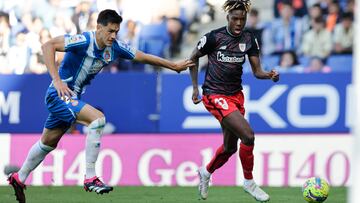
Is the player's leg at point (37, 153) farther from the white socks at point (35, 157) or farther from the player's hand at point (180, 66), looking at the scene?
the player's hand at point (180, 66)

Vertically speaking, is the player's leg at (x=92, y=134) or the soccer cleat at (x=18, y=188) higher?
the player's leg at (x=92, y=134)

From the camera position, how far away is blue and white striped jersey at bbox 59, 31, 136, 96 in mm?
9383

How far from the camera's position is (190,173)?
13852mm

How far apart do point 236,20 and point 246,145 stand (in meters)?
1.37

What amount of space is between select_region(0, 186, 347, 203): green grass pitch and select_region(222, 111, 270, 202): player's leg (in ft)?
1.80

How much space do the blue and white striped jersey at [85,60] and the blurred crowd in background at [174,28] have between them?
21.0ft

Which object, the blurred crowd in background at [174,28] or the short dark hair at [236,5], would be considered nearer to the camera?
the short dark hair at [236,5]

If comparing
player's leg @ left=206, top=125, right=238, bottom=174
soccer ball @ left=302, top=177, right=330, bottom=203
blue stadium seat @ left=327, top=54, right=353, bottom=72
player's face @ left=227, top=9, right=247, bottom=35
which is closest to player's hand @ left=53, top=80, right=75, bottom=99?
player's leg @ left=206, top=125, right=238, bottom=174

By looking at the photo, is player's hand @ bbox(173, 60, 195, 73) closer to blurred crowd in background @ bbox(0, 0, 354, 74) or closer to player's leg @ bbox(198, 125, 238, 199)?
player's leg @ bbox(198, 125, 238, 199)

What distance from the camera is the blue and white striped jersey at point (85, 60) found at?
9383mm

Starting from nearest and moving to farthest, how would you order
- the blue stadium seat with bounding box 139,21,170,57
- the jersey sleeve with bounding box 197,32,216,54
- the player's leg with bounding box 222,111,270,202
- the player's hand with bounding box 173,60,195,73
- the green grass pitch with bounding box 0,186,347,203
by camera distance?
the player's hand with bounding box 173,60,195,73
the player's leg with bounding box 222,111,270,202
the jersey sleeve with bounding box 197,32,216,54
the green grass pitch with bounding box 0,186,347,203
the blue stadium seat with bounding box 139,21,170,57

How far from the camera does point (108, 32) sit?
927 centimetres

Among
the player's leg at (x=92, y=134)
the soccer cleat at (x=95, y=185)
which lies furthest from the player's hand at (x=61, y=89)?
the soccer cleat at (x=95, y=185)

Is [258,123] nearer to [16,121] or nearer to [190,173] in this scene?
[190,173]
